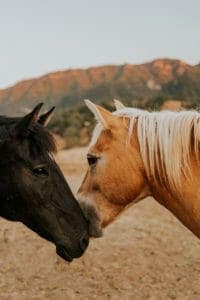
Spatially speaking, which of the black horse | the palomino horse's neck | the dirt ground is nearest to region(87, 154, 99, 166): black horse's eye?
the black horse

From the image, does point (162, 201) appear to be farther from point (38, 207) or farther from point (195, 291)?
point (195, 291)

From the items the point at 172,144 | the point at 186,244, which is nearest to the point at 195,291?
the point at 186,244

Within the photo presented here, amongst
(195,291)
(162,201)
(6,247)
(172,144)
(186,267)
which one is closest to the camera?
(172,144)

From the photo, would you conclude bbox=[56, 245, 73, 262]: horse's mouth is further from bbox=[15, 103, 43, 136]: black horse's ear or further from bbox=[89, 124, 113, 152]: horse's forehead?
bbox=[15, 103, 43, 136]: black horse's ear

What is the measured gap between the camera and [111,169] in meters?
4.22

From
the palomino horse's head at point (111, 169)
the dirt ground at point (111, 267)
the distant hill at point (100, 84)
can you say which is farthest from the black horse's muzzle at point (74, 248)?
the distant hill at point (100, 84)

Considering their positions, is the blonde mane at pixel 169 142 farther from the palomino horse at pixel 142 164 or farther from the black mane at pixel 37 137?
the black mane at pixel 37 137

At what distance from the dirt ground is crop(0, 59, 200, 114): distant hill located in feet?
199

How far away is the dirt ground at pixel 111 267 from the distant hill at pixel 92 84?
60.7m

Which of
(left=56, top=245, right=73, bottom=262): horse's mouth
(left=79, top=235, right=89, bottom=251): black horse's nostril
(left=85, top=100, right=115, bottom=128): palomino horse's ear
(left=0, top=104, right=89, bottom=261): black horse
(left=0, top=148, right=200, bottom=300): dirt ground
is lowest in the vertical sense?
(left=0, top=148, right=200, bottom=300): dirt ground

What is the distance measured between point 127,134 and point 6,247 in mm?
4456

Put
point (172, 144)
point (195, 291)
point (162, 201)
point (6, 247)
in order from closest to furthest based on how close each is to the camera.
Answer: point (172, 144), point (162, 201), point (195, 291), point (6, 247)

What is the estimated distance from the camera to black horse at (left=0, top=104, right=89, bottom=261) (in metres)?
4.16

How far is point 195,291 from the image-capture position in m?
6.80
